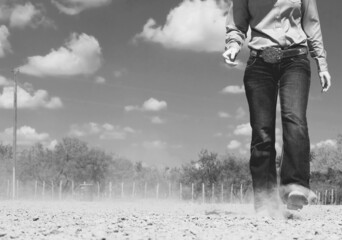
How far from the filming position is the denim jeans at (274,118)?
217 inches

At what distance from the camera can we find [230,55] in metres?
5.89

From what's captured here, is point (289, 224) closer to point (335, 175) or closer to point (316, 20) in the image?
point (316, 20)

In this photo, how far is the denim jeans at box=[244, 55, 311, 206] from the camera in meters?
5.51

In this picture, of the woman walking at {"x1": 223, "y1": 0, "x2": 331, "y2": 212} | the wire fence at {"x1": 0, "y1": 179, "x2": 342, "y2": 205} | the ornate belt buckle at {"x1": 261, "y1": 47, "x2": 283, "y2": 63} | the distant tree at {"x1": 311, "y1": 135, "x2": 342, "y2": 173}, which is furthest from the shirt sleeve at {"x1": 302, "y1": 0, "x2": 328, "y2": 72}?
the distant tree at {"x1": 311, "y1": 135, "x2": 342, "y2": 173}

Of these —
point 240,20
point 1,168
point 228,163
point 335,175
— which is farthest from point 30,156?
point 240,20

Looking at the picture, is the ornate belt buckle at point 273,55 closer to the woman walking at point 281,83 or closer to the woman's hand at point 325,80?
the woman walking at point 281,83

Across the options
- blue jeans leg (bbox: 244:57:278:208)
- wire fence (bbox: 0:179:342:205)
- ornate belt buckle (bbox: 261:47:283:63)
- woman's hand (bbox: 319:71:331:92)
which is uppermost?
ornate belt buckle (bbox: 261:47:283:63)

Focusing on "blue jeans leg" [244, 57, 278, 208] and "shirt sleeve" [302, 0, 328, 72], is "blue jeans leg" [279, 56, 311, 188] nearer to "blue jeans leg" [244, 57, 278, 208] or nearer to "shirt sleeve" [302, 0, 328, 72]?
"blue jeans leg" [244, 57, 278, 208]

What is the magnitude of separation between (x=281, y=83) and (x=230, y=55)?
65 cm

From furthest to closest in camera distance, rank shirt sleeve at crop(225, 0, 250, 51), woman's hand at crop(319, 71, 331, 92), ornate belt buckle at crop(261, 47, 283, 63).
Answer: shirt sleeve at crop(225, 0, 250, 51) < woman's hand at crop(319, 71, 331, 92) < ornate belt buckle at crop(261, 47, 283, 63)

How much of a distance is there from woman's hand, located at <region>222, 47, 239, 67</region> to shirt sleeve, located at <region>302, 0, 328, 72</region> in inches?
33.5

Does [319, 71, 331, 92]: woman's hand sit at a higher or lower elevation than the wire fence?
higher

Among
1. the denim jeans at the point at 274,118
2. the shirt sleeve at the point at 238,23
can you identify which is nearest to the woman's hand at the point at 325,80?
the denim jeans at the point at 274,118

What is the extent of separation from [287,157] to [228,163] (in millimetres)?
50439
